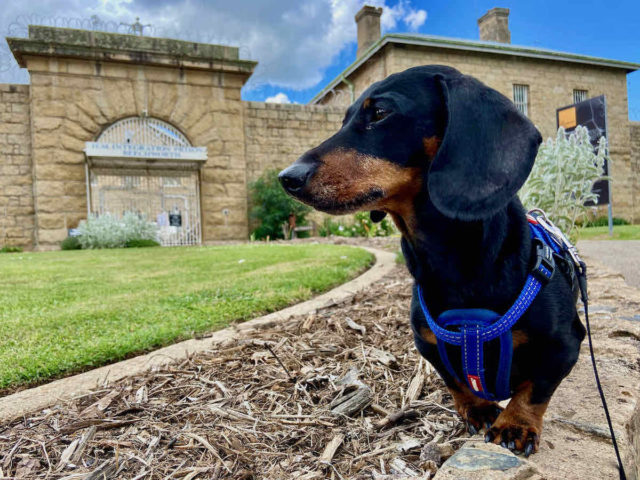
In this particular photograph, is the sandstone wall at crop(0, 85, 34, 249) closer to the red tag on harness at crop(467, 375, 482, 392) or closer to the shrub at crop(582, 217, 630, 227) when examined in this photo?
the red tag on harness at crop(467, 375, 482, 392)

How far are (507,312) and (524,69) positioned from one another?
17674 mm

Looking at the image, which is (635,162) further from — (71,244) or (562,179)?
(71,244)

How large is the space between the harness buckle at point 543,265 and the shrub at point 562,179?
3168mm

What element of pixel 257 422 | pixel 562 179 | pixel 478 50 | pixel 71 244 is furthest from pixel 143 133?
pixel 257 422

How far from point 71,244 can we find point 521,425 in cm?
1094

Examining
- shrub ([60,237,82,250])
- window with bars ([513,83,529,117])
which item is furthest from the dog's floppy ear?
window with bars ([513,83,529,117])

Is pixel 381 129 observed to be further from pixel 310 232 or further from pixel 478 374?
pixel 310 232

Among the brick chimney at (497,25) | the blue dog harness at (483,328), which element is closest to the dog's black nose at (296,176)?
the blue dog harness at (483,328)

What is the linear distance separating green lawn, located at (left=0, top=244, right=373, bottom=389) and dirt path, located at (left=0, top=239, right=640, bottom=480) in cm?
54

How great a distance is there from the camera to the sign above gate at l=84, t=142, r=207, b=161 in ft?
35.5

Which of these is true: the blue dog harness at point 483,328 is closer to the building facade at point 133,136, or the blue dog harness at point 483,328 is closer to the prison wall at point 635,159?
the building facade at point 133,136

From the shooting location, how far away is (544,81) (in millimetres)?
16578

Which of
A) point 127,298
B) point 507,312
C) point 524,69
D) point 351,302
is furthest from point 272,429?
point 524,69

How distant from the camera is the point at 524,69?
53.3 feet
